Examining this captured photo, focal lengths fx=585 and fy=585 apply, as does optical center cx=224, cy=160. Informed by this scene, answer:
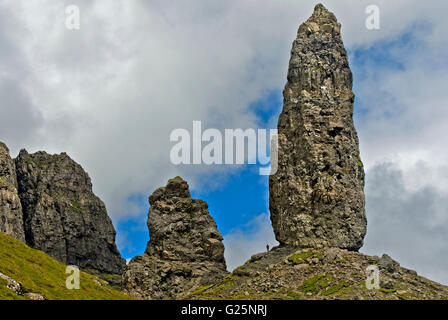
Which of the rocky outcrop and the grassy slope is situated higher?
the rocky outcrop

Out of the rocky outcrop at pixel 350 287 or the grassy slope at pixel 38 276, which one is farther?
the rocky outcrop at pixel 350 287

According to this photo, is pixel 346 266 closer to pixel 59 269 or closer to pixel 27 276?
pixel 59 269

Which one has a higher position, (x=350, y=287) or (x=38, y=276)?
(x=350, y=287)

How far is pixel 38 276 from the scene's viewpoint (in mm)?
87562

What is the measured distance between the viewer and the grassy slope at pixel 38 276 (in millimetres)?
80500

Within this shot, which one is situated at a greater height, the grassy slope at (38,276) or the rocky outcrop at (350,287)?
the rocky outcrop at (350,287)

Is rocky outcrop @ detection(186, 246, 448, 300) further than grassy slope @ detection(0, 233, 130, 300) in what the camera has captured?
Yes

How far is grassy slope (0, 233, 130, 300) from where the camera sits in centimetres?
8050

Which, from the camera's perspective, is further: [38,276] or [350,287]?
[350,287]
